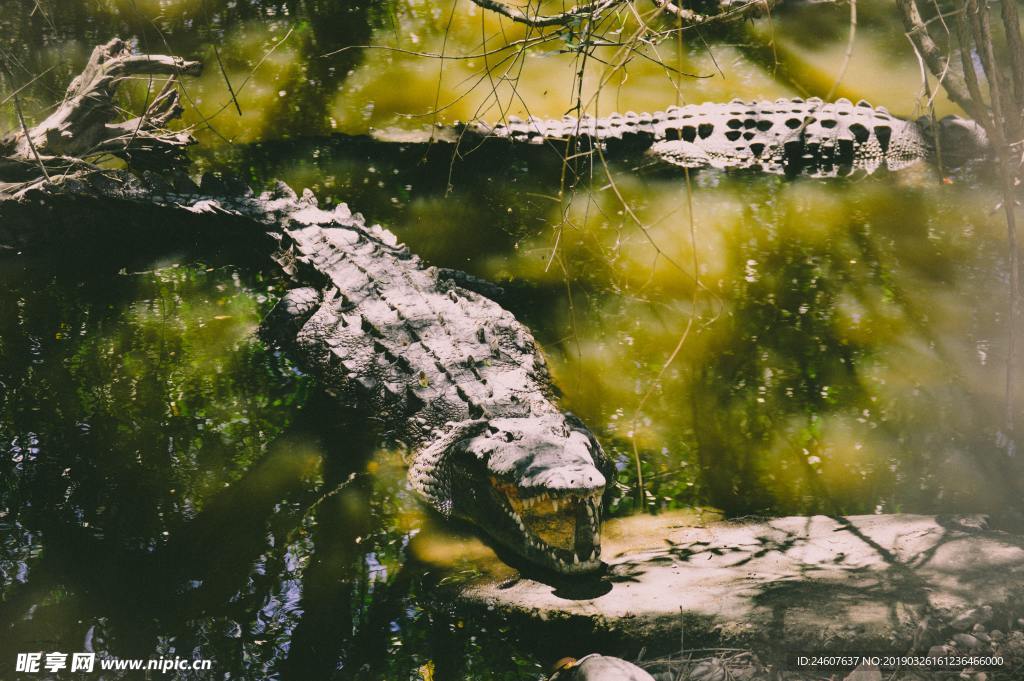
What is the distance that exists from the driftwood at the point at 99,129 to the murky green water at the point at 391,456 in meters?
0.41

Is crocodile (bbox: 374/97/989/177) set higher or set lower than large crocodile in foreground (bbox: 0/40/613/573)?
higher

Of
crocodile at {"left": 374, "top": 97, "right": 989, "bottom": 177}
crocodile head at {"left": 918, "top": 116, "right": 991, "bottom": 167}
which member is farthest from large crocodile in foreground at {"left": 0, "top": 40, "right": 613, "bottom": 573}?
crocodile head at {"left": 918, "top": 116, "right": 991, "bottom": 167}

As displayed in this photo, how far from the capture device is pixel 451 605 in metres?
2.88

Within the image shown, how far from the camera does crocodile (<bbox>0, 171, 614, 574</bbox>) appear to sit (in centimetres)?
299

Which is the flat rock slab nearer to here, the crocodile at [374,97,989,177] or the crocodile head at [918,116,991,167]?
the crocodile at [374,97,989,177]

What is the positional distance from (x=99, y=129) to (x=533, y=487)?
4.50 m

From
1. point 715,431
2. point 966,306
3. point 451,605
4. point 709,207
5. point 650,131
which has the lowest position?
point 451,605

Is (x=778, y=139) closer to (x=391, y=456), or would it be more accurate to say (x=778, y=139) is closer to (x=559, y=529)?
(x=391, y=456)

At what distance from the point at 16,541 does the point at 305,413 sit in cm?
129

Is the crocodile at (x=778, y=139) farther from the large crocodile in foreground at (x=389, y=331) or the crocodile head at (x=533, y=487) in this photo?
the crocodile head at (x=533, y=487)

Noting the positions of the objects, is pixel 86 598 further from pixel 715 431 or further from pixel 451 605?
pixel 715 431

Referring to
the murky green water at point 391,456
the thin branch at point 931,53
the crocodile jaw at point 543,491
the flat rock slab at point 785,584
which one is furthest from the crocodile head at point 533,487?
the thin branch at point 931,53

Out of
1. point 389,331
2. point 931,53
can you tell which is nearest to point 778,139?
point 931,53

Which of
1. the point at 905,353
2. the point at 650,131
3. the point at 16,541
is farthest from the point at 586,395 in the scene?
the point at 650,131
